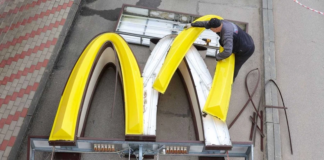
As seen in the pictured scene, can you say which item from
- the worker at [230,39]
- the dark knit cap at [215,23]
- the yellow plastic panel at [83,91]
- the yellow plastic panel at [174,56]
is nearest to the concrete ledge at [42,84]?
the yellow plastic panel at [83,91]

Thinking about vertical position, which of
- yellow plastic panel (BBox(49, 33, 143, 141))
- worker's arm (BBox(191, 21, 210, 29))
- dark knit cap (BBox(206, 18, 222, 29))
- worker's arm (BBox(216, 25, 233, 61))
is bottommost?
yellow plastic panel (BBox(49, 33, 143, 141))

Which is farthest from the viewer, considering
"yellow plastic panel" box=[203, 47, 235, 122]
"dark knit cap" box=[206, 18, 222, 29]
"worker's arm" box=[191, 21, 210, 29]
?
"worker's arm" box=[191, 21, 210, 29]

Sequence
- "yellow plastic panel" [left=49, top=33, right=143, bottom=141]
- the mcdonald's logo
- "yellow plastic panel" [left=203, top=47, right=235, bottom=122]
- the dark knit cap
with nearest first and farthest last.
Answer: "yellow plastic panel" [left=49, top=33, right=143, bottom=141] < the mcdonald's logo < "yellow plastic panel" [left=203, top=47, right=235, bottom=122] < the dark knit cap

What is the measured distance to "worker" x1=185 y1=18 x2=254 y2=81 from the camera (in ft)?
13.7

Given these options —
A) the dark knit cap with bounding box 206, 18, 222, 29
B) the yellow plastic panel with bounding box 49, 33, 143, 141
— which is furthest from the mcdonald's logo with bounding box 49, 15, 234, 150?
the dark knit cap with bounding box 206, 18, 222, 29

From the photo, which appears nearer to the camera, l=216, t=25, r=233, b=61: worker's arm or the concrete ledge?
l=216, t=25, r=233, b=61: worker's arm

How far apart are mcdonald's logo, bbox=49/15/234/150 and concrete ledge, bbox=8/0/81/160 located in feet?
3.42

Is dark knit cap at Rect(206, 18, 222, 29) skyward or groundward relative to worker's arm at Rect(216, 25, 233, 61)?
skyward

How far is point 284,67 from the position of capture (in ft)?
19.2

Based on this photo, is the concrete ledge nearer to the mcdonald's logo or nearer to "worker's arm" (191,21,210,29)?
the mcdonald's logo

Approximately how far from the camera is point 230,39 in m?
4.16

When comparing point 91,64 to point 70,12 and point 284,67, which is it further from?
point 284,67

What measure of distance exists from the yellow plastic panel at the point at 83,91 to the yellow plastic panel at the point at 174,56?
0.34 metres

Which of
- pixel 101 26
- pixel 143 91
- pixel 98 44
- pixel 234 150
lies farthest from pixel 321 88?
pixel 101 26
